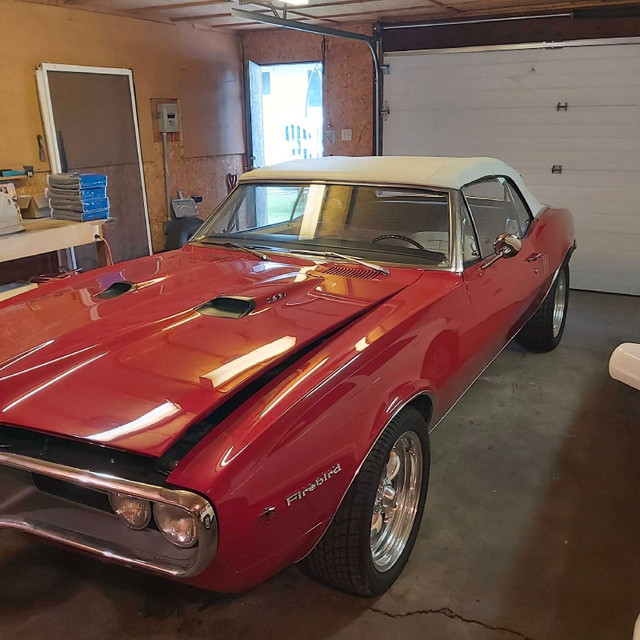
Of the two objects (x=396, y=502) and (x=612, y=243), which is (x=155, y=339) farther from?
(x=612, y=243)

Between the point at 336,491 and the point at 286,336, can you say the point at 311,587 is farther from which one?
the point at 286,336

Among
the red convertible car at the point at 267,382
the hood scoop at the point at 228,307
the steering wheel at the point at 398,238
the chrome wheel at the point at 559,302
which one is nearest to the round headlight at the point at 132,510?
the red convertible car at the point at 267,382

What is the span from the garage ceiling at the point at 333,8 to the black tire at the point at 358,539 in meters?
4.56

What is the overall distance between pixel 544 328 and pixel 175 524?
346cm

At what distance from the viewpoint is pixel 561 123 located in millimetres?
6289

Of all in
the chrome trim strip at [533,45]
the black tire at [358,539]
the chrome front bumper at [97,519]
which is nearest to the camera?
the chrome front bumper at [97,519]

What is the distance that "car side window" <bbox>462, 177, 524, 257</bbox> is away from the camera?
10.8 ft

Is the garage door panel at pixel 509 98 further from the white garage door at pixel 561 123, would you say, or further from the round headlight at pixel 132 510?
the round headlight at pixel 132 510

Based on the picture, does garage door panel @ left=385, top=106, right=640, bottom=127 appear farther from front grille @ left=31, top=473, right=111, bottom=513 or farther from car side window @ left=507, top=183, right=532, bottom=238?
front grille @ left=31, top=473, right=111, bottom=513

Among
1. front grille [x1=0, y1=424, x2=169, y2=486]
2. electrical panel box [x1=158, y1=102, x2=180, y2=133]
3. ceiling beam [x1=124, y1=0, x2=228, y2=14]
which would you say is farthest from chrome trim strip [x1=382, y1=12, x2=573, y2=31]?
front grille [x1=0, y1=424, x2=169, y2=486]

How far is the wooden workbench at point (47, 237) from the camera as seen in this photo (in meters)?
4.50

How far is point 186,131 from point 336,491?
6319 mm

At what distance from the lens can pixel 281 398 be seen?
1.81m

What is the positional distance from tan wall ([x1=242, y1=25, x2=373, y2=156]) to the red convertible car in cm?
436
